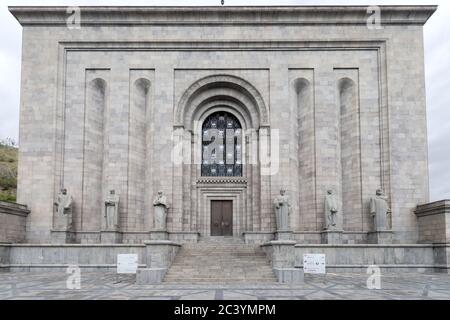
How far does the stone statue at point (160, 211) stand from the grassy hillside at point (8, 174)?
22.9 meters

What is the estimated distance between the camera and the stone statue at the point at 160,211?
22469 mm

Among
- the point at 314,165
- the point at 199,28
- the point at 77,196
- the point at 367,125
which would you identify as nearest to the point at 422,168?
the point at 367,125

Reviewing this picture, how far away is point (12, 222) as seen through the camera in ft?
73.9

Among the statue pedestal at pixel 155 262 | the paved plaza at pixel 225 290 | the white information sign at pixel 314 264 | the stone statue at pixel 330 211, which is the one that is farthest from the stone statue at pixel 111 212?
the white information sign at pixel 314 264

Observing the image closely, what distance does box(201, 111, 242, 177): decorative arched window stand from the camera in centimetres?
2619

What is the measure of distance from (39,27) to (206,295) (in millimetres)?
20125

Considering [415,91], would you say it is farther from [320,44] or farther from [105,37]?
[105,37]

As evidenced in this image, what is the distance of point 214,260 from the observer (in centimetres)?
Answer: 1942

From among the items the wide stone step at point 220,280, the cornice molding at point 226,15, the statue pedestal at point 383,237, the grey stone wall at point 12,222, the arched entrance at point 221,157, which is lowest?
the wide stone step at point 220,280

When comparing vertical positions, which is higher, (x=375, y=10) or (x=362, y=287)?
(x=375, y=10)

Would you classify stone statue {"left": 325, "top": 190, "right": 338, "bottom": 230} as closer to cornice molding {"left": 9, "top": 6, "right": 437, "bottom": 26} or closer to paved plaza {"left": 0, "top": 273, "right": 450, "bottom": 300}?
paved plaza {"left": 0, "top": 273, "right": 450, "bottom": 300}

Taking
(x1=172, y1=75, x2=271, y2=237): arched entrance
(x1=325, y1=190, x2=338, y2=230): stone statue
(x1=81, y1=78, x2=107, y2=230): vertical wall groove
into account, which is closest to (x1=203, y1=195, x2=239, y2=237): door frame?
(x1=172, y1=75, x2=271, y2=237): arched entrance

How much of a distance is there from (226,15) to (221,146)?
7.62 meters

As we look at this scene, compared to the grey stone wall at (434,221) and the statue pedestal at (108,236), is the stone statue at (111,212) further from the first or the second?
the grey stone wall at (434,221)
